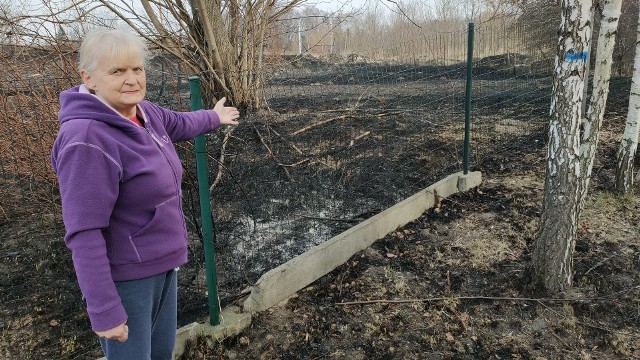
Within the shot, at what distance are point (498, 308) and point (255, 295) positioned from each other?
174 cm

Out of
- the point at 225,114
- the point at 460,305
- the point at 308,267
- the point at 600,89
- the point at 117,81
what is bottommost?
the point at 460,305

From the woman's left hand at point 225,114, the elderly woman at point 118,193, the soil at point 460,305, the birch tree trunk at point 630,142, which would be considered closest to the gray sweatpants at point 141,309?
the elderly woman at point 118,193

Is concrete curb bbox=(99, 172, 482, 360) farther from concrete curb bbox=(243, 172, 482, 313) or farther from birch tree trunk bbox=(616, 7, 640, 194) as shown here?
birch tree trunk bbox=(616, 7, 640, 194)

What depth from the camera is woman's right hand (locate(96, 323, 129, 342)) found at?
1646 mm

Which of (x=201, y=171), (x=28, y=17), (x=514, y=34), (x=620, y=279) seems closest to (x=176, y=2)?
(x=28, y=17)

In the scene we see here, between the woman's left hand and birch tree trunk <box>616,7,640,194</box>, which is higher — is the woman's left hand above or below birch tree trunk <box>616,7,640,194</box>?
above

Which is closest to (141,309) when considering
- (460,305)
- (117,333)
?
(117,333)

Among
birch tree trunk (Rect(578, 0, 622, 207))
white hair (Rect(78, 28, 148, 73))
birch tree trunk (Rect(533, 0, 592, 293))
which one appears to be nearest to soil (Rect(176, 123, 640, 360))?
birch tree trunk (Rect(533, 0, 592, 293))

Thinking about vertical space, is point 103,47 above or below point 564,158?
above

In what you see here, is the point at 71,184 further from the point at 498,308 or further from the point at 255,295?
the point at 498,308

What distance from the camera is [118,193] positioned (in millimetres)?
1653

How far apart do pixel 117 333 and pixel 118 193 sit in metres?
0.50

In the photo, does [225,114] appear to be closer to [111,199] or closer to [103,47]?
[103,47]

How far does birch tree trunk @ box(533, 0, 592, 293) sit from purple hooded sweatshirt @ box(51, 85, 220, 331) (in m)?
2.67
